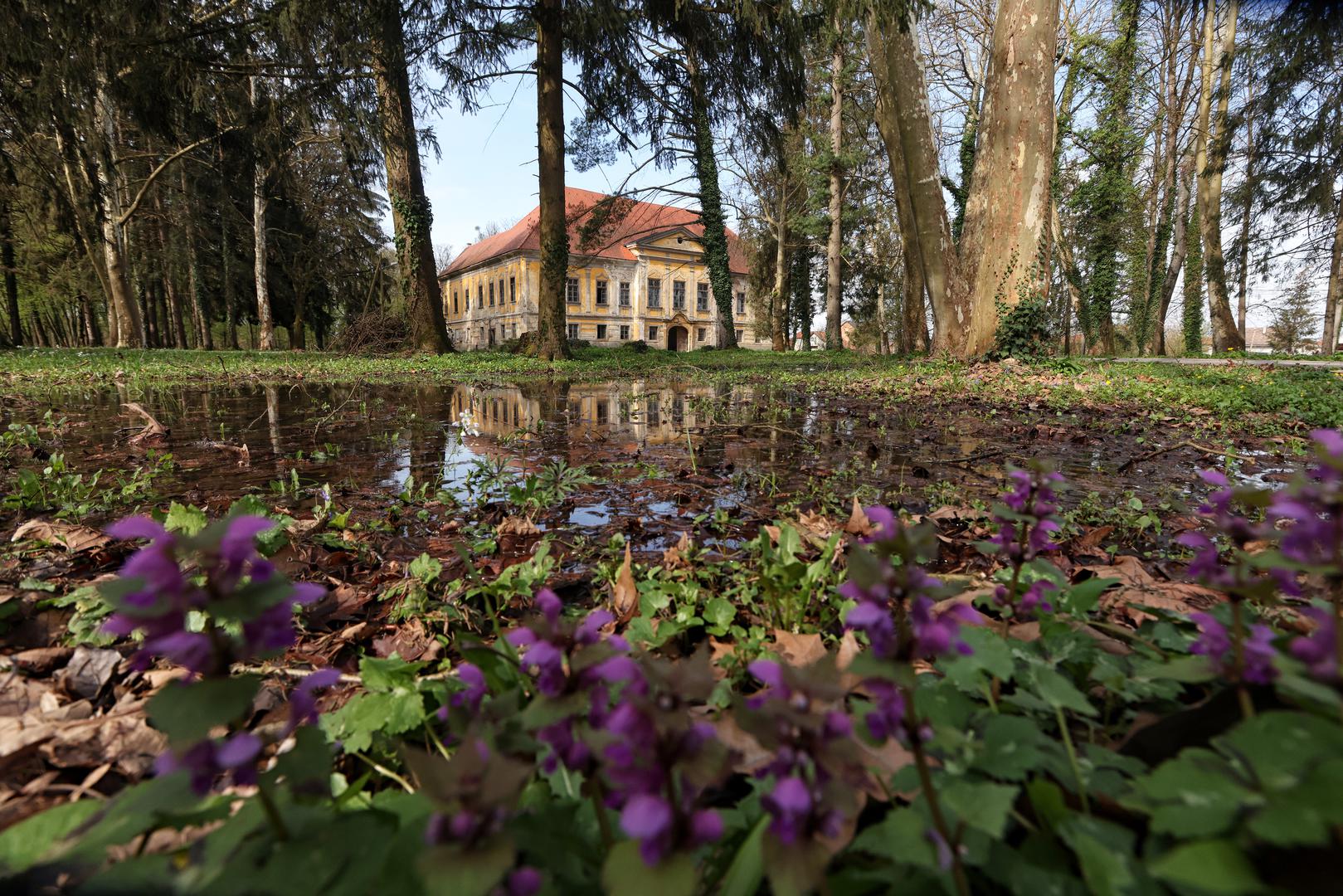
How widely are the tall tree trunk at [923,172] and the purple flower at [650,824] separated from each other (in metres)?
11.0

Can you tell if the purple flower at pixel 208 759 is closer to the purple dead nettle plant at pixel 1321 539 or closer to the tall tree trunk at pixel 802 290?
the purple dead nettle plant at pixel 1321 539

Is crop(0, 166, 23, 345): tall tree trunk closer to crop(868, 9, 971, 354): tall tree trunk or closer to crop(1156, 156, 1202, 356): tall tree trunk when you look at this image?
crop(868, 9, 971, 354): tall tree trunk

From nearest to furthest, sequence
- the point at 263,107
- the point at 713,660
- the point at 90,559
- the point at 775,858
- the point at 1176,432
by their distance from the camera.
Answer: the point at 775,858
the point at 713,660
the point at 90,559
the point at 1176,432
the point at 263,107

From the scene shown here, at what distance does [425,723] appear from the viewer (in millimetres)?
1082

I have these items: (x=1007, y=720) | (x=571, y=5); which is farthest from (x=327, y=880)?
(x=571, y=5)

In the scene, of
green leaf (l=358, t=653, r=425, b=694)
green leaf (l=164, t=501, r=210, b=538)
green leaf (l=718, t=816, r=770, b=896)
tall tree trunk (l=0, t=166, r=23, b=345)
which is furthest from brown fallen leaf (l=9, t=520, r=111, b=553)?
tall tree trunk (l=0, t=166, r=23, b=345)

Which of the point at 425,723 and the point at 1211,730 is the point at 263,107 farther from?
the point at 1211,730

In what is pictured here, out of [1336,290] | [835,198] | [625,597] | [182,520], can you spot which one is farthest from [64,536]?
[1336,290]

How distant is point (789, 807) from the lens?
50 centimetres

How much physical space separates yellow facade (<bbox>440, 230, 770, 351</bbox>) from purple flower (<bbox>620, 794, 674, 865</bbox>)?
44904 mm

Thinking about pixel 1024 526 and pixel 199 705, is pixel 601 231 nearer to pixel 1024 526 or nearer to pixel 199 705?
pixel 1024 526

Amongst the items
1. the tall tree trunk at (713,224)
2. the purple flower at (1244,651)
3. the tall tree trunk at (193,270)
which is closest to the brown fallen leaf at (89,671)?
the purple flower at (1244,651)

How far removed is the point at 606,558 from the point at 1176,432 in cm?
526

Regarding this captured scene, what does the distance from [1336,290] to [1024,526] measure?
3217 centimetres
